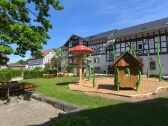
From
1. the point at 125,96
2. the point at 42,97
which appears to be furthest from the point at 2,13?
the point at 125,96

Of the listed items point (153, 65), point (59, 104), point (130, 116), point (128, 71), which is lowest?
point (59, 104)

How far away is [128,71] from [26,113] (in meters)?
7.05

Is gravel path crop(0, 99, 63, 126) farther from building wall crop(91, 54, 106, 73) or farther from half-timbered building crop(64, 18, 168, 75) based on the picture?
building wall crop(91, 54, 106, 73)

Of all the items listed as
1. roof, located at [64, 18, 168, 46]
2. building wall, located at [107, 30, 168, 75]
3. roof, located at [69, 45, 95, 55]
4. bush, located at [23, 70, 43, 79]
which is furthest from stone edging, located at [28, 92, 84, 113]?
bush, located at [23, 70, 43, 79]

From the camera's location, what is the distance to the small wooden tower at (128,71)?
16.8 meters

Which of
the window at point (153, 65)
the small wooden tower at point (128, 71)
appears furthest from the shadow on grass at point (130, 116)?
the window at point (153, 65)

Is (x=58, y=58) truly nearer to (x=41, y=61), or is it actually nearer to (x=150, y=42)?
(x=150, y=42)

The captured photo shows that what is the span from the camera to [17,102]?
1741cm

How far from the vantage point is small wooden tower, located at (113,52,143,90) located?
16.8 meters

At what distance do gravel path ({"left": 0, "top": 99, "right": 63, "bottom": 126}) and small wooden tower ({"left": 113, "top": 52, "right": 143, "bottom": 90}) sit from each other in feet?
16.3

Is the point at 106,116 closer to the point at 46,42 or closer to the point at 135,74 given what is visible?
the point at 135,74

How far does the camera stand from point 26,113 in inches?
559

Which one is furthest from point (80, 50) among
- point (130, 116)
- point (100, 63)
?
point (100, 63)

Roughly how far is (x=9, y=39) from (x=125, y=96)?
763 cm
